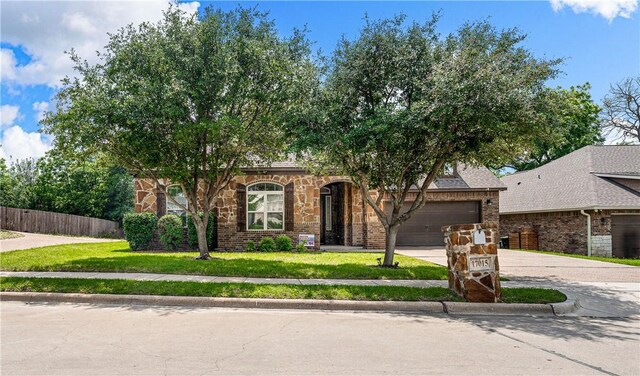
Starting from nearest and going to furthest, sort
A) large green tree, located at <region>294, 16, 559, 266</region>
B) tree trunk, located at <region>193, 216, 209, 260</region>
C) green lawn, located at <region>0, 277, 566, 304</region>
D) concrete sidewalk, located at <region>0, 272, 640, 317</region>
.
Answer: green lawn, located at <region>0, 277, 566, 304</region> < concrete sidewalk, located at <region>0, 272, 640, 317</region> < large green tree, located at <region>294, 16, 559, 266</region> < tree trunk, located at <region>193, 216, 209, 260</region>

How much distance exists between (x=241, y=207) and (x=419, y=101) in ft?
32.5

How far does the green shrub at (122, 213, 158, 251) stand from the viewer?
706 inches

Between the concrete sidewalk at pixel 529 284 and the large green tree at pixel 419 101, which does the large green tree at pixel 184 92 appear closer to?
the large green tree at pixel 419 101

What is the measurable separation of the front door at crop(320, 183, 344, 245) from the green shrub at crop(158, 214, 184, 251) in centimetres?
730

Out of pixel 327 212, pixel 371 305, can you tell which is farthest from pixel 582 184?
pixel 371 305

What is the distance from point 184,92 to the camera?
12.2m

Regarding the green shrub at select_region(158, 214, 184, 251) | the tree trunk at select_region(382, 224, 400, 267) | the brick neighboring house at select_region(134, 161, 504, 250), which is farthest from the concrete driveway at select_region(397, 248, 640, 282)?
the green shrub at select_region(158, 214, 184, 251)

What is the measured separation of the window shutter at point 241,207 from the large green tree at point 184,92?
4.78 meters

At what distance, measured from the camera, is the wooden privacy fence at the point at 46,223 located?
94.4ft

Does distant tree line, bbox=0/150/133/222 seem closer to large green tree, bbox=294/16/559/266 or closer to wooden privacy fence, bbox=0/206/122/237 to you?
wooden privacy fence, bbox=0/206/122/237

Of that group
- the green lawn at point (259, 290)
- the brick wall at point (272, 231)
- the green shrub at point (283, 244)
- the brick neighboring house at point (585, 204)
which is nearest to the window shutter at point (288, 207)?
the brick wall at point (272, 231)

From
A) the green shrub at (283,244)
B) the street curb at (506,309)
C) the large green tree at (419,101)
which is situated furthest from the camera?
the green shrub at (283,244)

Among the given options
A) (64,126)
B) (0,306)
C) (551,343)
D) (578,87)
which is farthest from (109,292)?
(578,87)

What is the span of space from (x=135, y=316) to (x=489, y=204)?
19478mm
